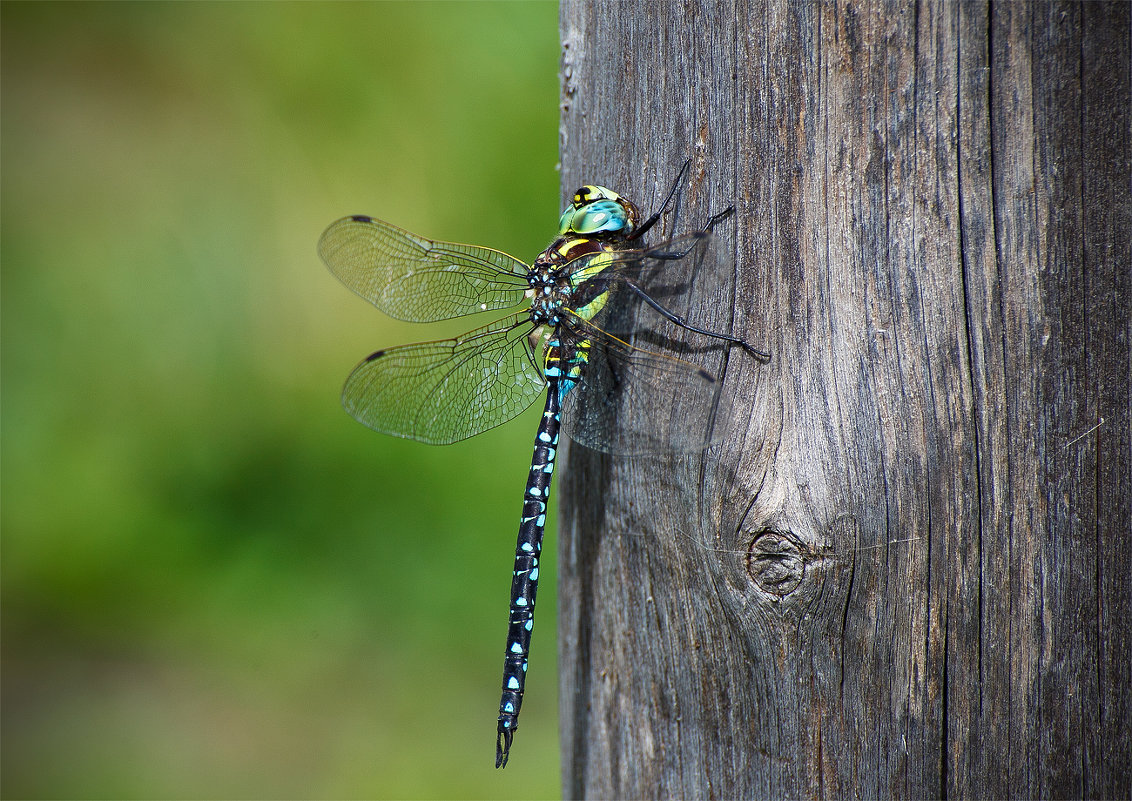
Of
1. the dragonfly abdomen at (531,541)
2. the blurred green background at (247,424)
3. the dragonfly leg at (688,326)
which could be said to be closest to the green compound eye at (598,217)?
the dragonfly leg at (688,326)

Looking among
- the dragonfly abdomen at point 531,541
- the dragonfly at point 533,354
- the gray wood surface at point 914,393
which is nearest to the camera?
the gray wood surface at point 914,393

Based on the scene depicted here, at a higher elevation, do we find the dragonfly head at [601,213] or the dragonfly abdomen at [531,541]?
the dragonfly head at [601,213]

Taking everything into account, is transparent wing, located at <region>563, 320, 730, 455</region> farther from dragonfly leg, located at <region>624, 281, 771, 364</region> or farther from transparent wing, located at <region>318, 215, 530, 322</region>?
transparent wing, located at <region>318, 215, 530, 322</region>

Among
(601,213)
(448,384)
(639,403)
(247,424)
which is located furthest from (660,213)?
(247,424)

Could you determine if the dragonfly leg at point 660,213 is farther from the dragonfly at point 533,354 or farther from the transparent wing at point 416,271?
the transparent wing at point 416,271

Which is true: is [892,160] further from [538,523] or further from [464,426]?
[464,426]

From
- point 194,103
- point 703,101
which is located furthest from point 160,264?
point 703,101

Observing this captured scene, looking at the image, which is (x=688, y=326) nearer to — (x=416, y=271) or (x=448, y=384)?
(x=448, y=384)
